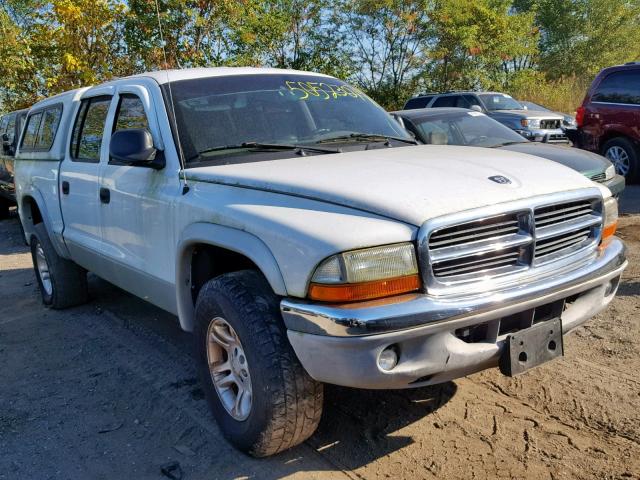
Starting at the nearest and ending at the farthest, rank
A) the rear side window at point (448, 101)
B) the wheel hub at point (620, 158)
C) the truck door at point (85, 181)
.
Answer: the truck door at point (85, 181), the wheel hub at point (620, 158), the rear side window at point (448, 101)

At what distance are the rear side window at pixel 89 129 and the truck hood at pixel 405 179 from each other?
1.52 meters

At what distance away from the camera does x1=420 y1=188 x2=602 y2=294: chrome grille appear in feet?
8.48

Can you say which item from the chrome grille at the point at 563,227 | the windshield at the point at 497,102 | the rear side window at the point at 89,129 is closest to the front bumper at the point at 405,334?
the chrome grille at the point at 563,227

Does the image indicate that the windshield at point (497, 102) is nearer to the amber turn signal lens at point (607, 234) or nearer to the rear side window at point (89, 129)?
the rear side window at point (89, 129)

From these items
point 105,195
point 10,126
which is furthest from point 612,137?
point 10,126

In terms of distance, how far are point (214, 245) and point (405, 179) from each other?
1.00 m

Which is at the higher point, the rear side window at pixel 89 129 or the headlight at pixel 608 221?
the rear side window at pixel 89 129

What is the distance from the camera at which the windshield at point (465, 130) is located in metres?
7.49

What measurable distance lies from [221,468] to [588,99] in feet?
31.4

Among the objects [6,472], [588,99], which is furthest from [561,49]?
[6,472]

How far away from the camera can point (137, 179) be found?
3818 millimetres

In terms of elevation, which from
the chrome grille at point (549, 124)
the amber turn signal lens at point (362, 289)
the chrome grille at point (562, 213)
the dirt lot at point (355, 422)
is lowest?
the dirt lot at point (355, 422)

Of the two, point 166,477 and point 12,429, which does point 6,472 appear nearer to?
point 12,429

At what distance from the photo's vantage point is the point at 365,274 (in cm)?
249
